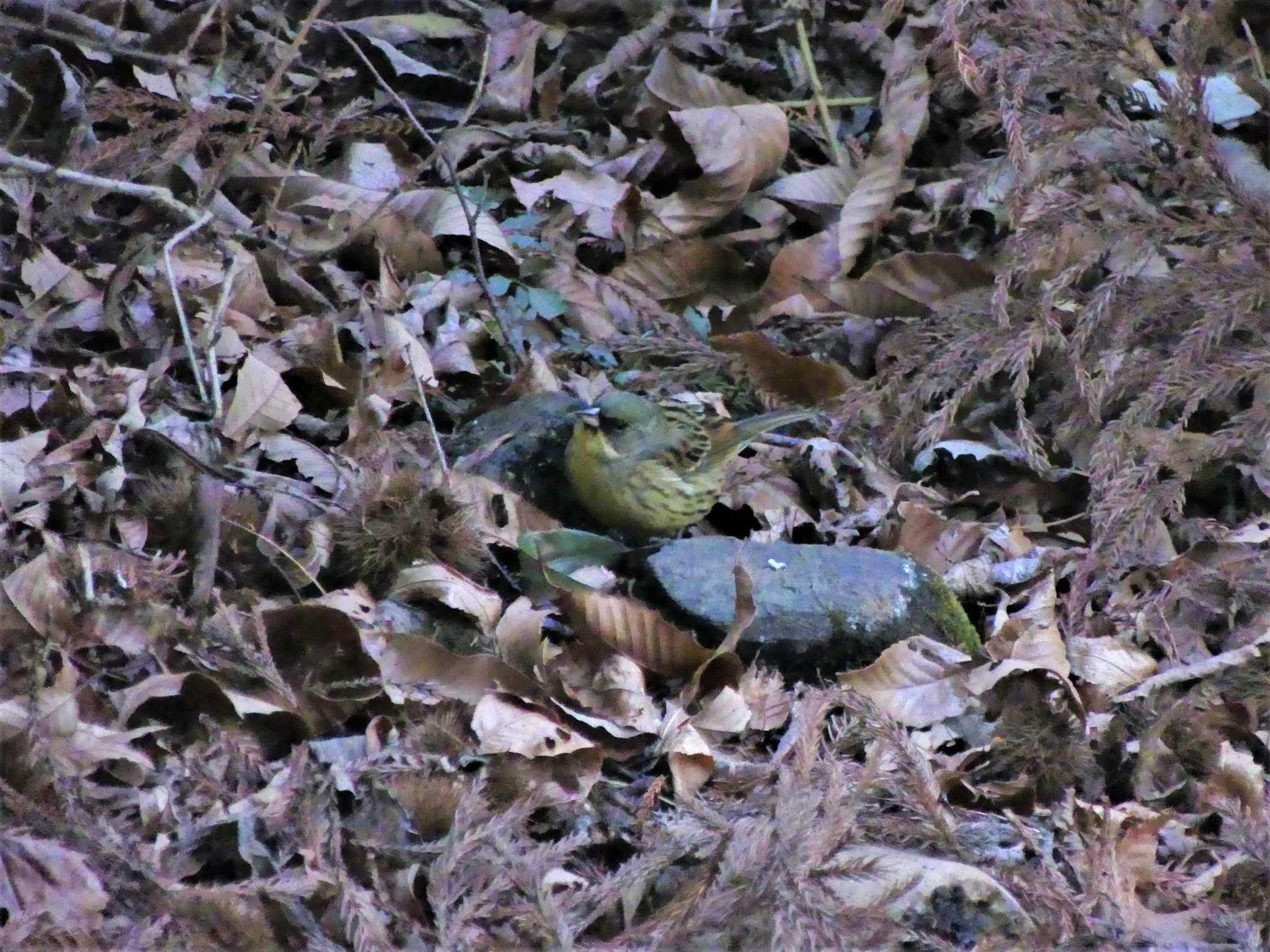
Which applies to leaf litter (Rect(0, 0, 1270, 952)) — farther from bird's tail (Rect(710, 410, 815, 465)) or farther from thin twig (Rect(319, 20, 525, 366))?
bird's tail (Rect(710, 410, 815, 465))

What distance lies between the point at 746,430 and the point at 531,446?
83 cm

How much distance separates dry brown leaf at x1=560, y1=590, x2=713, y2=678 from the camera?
3980mm

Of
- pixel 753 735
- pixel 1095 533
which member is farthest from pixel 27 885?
pixel 1095 533

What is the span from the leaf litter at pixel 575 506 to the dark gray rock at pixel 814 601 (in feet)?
0.26

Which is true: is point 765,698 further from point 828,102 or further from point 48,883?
point 828,102

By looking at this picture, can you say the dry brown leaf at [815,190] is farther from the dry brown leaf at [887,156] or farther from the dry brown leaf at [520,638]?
the dry brown leaf at [520,638]

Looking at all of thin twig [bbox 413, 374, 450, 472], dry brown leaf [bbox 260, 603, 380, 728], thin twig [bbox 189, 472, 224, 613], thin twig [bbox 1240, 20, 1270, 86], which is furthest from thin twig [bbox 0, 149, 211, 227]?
thin twig [bbox 1240, 20, 1270, 86]

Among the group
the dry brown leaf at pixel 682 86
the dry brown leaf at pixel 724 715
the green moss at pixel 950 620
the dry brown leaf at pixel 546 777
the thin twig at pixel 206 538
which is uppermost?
the dry brown leaf at pixel 682 86

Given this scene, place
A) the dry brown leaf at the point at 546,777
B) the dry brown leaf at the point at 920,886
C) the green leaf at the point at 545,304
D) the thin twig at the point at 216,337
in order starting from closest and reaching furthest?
the dry brown leaf at the point at 920,886
the dry brown leaf at the point at 546,777
the thin twig at the point at 216,337
the green leaf at the point at 545,304

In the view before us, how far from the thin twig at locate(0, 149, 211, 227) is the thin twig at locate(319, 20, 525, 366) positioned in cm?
102

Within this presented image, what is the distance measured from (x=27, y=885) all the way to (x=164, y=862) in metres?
0.27

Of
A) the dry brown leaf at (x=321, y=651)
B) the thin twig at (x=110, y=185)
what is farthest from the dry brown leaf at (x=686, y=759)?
the thin twig at (x=110, y=185)

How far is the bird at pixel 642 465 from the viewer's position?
4637 millimetres

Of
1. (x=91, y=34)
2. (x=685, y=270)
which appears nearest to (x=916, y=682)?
(x=685, y=270)
